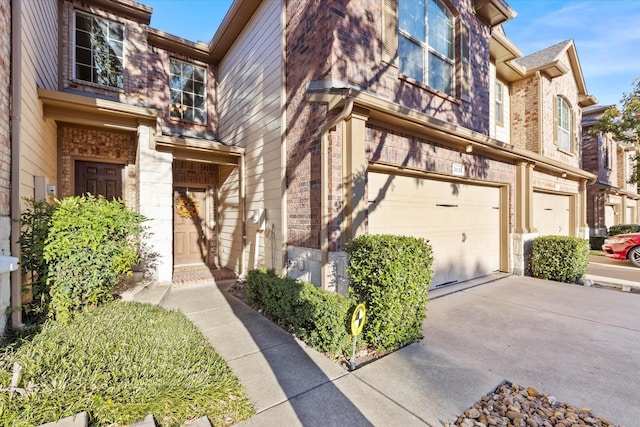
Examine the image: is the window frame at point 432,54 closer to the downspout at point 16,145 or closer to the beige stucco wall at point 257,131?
the beige stucco wall at point 257,131

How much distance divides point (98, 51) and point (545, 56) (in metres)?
13.8

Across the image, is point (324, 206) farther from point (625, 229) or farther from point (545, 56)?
point (625, 229)

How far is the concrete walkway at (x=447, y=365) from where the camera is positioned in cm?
237

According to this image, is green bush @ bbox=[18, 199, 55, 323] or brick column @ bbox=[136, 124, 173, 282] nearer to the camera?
green bush @ bbox=[18, 199, 55, 323]

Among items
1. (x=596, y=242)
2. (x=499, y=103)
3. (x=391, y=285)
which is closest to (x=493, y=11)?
(x=499, y=103)

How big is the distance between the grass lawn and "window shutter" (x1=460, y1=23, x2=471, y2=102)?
6.91 meters

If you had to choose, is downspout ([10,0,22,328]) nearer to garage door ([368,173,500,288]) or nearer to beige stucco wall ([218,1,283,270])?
beige stucco wall ([218,1,283,270])

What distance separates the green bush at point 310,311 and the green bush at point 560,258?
6150 millimetres

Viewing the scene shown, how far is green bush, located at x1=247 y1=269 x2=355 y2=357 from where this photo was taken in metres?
3.25

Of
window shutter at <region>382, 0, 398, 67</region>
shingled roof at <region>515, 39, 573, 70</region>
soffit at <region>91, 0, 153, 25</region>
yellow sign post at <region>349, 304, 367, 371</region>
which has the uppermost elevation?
shingled roof at <region>515, 39, 573, 70</region>

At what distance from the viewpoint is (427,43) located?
582 centimetres

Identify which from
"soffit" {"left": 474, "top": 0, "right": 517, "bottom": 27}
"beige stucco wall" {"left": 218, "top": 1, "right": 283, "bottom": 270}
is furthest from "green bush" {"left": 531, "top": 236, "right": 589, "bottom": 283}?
"beige stucco wall" {"left": 218, "top": 1, "right": 283, "bottom": 270}

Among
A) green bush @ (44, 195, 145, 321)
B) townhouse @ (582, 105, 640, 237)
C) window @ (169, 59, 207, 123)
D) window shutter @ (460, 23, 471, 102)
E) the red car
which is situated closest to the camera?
green bush @ (44, 195, 145, 321)

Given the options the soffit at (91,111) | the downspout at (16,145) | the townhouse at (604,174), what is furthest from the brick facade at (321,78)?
the townhouse at (604,174)
